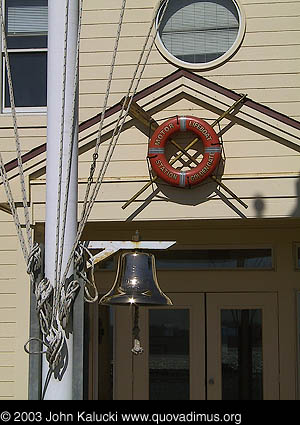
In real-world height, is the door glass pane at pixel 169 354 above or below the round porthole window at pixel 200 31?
below

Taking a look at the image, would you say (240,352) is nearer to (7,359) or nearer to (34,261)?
(7,359)

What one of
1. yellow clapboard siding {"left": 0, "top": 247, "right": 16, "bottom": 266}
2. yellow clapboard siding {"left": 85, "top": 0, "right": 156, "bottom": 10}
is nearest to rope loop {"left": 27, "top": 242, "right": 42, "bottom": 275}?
yellow clapboard siding {"left": 0, "top": 247, "right": 16, "bottom": 266}

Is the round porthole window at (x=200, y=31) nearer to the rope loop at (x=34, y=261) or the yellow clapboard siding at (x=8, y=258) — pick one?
the yellow clapboard siding at (x=8, y=258)

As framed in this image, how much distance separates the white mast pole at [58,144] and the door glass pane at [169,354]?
4591 mm

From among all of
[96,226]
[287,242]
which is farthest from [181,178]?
[287,242]

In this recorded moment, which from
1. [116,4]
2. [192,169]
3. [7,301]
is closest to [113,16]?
[116,4]

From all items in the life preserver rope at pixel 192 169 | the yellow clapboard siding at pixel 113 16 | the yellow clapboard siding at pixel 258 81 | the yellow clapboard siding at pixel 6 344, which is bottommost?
the yellow clapboard siding at pixel 6 344

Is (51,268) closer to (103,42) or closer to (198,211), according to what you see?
(198,211)

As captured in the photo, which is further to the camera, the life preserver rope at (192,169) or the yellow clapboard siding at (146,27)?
the yellow clapboard siding at (146,27)

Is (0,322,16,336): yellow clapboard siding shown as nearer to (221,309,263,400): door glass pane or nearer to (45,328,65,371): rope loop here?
(221,309,263,400): door glass pane

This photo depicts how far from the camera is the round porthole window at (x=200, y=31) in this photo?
8.92 m

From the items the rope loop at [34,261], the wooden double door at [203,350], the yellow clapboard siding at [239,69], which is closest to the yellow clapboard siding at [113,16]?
the yellow clapboard siding at [239,69]

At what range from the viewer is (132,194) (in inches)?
275
